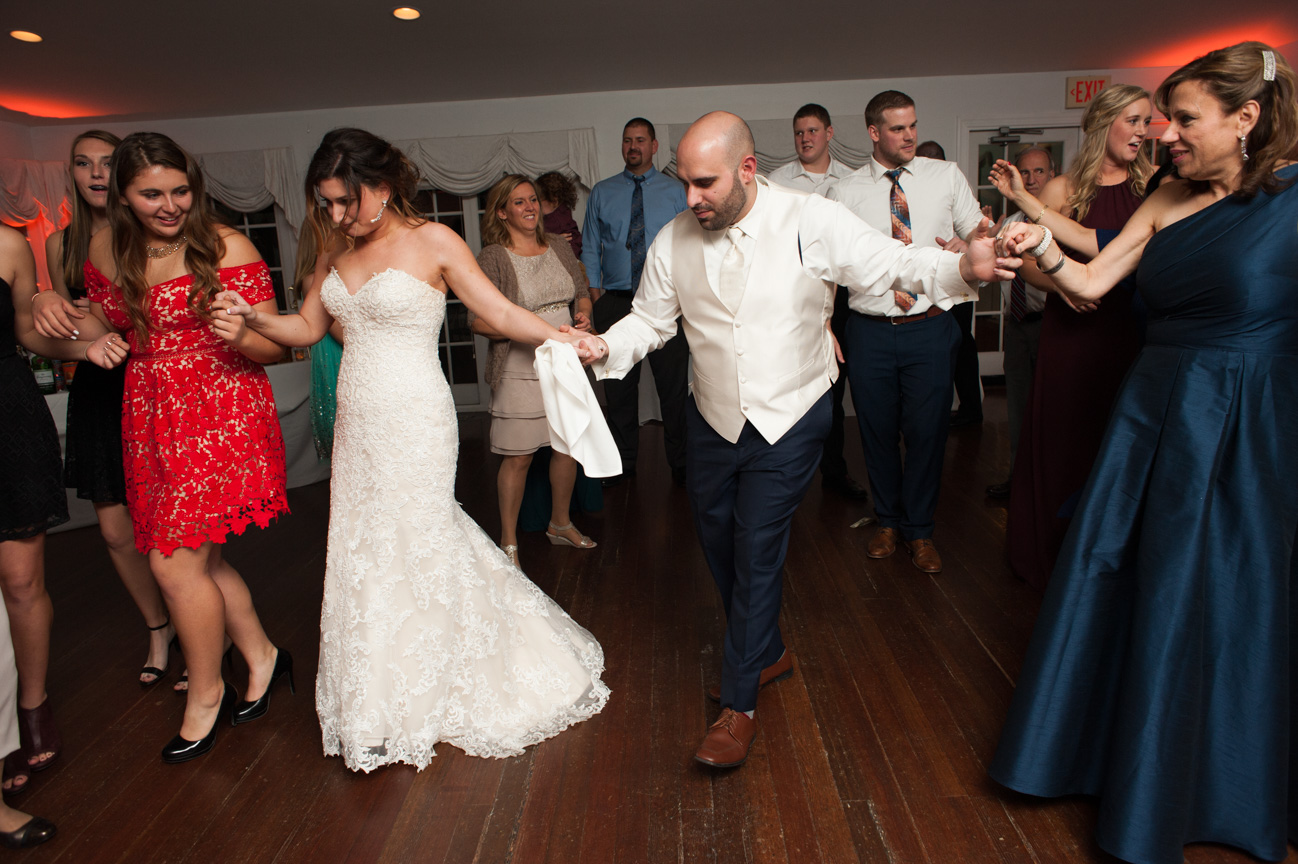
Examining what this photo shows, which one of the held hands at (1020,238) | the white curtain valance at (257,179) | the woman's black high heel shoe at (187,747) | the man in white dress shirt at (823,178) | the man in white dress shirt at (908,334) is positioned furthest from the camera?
the white curtain valance at (257,179)

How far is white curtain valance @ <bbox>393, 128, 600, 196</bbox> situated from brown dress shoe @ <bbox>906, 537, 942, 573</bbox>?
484 cm

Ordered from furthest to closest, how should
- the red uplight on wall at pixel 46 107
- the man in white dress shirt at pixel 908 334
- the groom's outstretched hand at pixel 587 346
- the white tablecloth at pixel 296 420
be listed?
the red uplight on wall at pixel 46 107 < the white tablecloth at pixel 296 420 < the man in white dress shirt at pixel 908 334 < the groom's outstretched hand at pixel 587 346

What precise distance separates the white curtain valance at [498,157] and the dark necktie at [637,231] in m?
2.48

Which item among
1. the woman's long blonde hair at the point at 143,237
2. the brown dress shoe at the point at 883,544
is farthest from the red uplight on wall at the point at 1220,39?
the woman's long blonde hair at the point at 143,237

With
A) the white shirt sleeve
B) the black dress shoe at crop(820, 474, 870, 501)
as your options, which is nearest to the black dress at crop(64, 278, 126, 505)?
the white shirt sleeve

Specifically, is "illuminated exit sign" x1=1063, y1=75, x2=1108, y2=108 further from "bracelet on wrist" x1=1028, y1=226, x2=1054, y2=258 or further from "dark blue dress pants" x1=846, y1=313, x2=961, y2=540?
"bracelet on wrist" x1=1028, y1=226, x2=1054, y2=258

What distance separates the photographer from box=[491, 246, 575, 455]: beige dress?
3.47m

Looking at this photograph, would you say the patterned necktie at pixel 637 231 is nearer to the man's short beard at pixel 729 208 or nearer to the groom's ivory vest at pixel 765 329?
the groom's ivory vest at pixel 765 329

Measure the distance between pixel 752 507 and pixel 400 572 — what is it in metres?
0.94

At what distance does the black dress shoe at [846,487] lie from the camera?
4.33m

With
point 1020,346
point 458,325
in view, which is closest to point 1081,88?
point 1020,346

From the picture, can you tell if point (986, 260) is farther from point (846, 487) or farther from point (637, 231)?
point (637, 231)

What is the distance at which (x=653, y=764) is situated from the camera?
213cm

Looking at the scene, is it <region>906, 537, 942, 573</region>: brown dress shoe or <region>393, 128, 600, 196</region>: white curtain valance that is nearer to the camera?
<region>906, 537, 942, 573</region>: brown dress shoe
